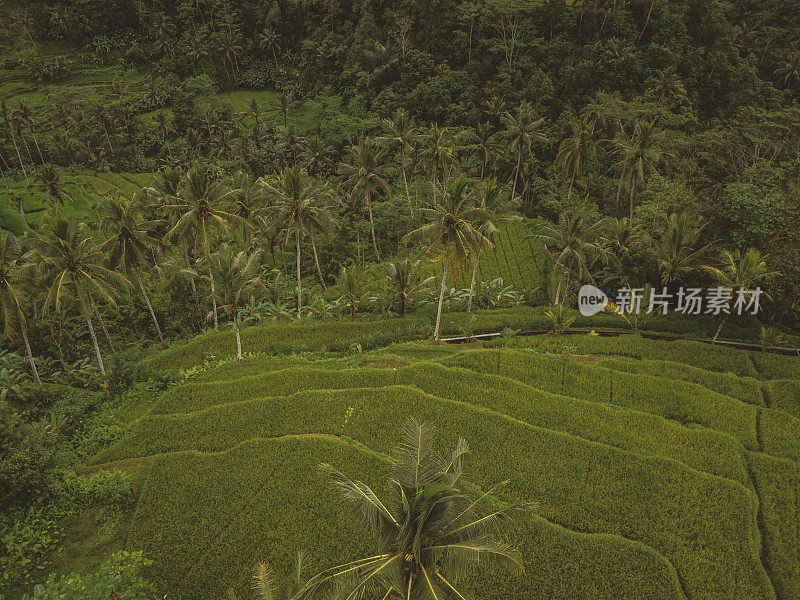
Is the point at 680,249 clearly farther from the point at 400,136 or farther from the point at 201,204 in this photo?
the point at 201,204


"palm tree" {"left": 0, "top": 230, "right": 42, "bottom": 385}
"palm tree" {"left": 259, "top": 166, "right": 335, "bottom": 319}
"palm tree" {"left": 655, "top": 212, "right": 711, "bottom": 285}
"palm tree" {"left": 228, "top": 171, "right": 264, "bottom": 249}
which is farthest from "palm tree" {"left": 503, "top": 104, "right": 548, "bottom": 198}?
"palm tree" {"left": 0, "top": 230, "right": 42, "bottom": 385}

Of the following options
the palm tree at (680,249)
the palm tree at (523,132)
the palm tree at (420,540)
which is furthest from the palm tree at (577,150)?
the palm tree at (420,540)

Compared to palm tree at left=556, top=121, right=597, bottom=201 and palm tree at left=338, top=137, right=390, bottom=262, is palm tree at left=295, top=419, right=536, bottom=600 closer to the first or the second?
palm tree at left=338, top=137, right=390, bottom=262

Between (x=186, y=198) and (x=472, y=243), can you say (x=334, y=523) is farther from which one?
(x=186, y=198)

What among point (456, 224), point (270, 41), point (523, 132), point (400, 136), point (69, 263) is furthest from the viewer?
point (270, 41)

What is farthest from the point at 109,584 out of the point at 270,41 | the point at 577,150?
the point at 270,41

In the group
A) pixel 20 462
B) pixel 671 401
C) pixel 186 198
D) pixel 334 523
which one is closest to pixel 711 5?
pixel 671 401

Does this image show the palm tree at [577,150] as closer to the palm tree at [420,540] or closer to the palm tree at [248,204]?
the palm tree at [248,204]
